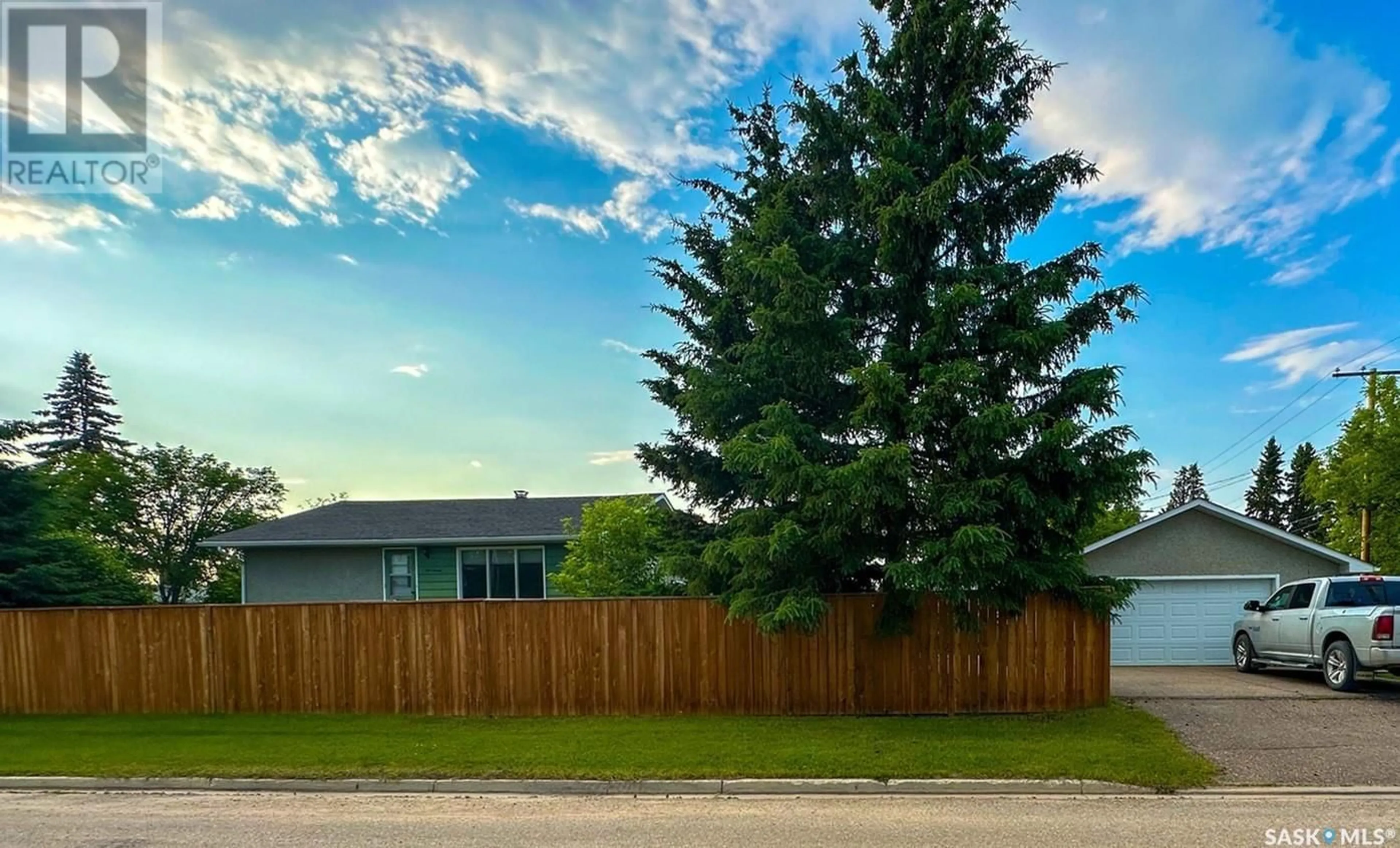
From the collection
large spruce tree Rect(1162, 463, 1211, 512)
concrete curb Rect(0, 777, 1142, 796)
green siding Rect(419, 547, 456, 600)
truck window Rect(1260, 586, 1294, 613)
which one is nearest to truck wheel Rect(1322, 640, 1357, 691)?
truck window Rect(1260, 586, 1294, 613)

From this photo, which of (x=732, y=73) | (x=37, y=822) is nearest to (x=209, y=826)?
(x=37, y=822)

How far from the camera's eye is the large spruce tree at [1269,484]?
173 feet

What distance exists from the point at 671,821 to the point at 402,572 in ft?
43.6

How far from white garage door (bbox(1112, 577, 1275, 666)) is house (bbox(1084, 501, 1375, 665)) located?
1cm

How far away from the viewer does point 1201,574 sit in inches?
577

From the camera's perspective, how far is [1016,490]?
7766mm

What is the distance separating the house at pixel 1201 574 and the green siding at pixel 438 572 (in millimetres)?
15382

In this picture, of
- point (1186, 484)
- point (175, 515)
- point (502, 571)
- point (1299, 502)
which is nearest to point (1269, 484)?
point (1299, 502)

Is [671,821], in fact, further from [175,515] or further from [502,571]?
[175,515]

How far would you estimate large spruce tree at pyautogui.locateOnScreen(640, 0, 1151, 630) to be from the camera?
310 inches

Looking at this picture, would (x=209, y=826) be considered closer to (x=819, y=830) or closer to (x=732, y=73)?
(x=819, y=830)

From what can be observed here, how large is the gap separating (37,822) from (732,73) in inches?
490

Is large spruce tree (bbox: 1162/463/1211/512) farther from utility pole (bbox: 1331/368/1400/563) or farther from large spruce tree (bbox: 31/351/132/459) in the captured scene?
large spruce tree (bbox: 31/351/132/459)

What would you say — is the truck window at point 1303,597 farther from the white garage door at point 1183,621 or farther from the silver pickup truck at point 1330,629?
the white garage door at point 1183,621
